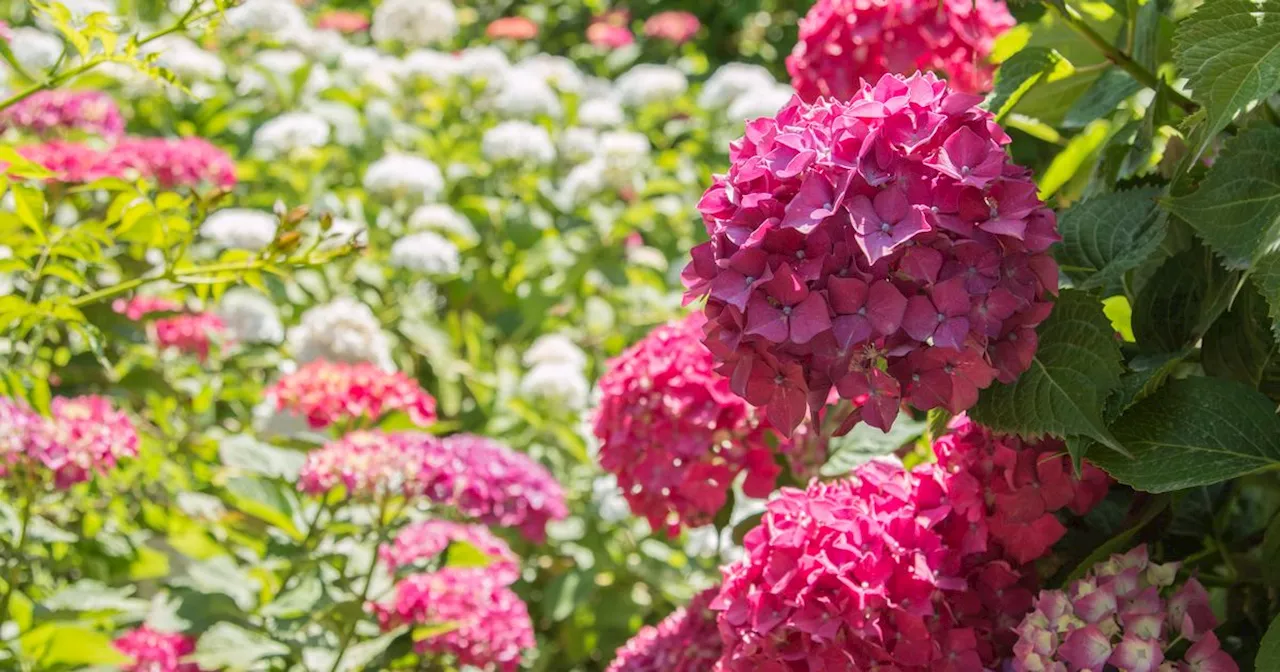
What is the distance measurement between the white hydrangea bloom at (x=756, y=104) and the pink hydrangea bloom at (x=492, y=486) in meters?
1.46

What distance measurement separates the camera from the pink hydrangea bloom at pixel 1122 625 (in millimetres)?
905

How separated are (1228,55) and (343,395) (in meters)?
1.30

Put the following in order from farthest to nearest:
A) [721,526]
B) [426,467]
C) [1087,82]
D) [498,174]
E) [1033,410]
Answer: [498,174] → [426,467] → [721,526] → [1087,82] → [1033,410]

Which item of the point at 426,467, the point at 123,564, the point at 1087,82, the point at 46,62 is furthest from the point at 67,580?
the point at 1087,82

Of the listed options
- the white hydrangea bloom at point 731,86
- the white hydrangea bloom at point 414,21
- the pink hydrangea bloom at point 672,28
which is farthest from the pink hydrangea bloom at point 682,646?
the pink hydrangea bloom at point 672,28

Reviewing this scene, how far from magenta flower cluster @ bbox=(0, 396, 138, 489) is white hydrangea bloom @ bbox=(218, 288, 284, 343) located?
78 centimetres

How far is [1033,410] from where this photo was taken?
853mm

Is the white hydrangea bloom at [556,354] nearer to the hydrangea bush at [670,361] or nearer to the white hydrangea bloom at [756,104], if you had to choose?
the hydrangea bush at [670,361]

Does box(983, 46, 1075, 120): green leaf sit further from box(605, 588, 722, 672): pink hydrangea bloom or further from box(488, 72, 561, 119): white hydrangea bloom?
box(488, 72, 561, 119): white hydrangea bloom

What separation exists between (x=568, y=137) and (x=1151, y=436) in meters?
2.46

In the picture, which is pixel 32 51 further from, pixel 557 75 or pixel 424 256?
pixel 557 75

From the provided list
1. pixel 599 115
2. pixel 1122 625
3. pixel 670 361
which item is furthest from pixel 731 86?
pixel 1122 625

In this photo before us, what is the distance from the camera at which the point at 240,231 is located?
8.41 ft

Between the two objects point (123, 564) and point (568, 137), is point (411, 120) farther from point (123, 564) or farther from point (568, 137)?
point (123, 564)
